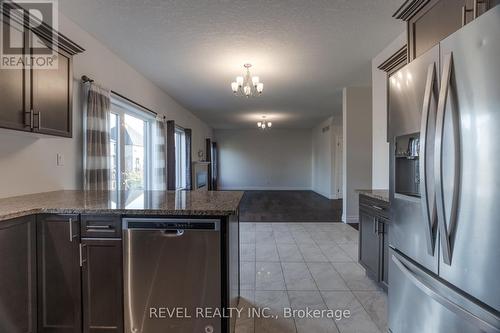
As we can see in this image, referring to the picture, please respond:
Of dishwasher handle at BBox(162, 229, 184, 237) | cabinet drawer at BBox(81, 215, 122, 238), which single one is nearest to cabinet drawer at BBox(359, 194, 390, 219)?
dishwasher handle at BBox(162, 229, 184, 237)

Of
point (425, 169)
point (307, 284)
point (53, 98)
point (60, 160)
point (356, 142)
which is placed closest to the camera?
point (425, 169)

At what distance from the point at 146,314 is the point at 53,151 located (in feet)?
5.88

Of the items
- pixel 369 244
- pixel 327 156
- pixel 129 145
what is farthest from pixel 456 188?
pixel 327 156

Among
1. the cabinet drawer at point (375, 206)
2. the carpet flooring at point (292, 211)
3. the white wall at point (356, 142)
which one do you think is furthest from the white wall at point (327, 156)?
the cabinet drawer at point (375, 206)

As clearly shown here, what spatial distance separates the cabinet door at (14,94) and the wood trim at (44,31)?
55 mm

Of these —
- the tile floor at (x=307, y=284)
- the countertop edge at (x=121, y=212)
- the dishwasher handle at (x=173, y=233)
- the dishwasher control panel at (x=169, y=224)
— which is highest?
the countertop edge at (x=121, y=212)

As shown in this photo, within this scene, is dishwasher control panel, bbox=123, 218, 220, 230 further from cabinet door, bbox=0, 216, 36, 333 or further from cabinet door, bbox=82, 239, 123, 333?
cabinet door, bbox=0, 216, 36, 333

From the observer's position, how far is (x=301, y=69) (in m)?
4.04

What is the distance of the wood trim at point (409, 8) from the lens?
1883 mm

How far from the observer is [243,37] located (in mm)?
2994

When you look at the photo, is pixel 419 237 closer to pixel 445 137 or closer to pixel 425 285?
pixel 425 285

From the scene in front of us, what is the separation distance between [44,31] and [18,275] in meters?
1.70

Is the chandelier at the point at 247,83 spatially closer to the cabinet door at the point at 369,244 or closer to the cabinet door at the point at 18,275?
the cabinet door at the point at 369,244

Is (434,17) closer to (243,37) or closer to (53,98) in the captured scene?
(243,37)
